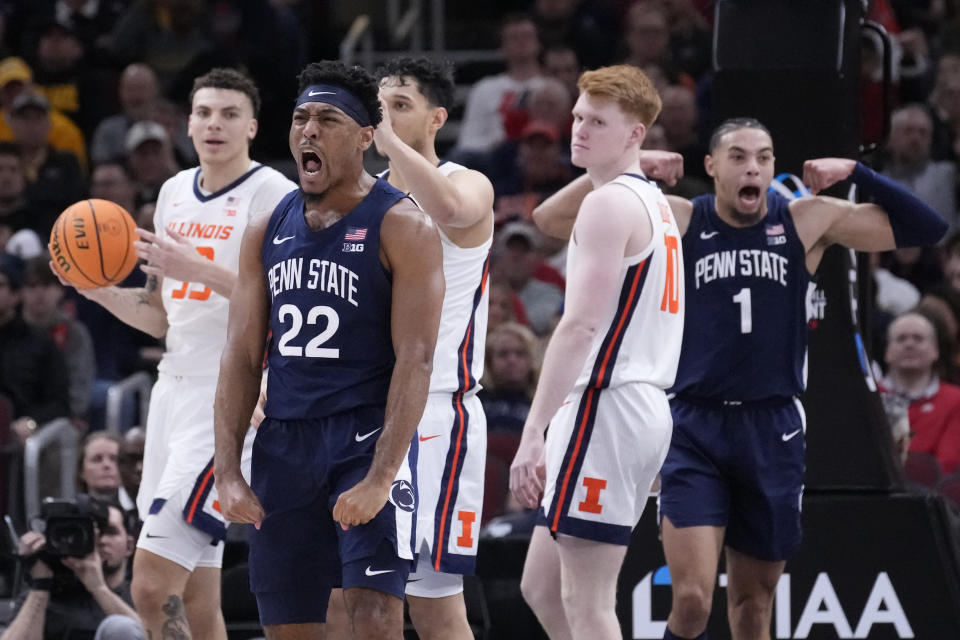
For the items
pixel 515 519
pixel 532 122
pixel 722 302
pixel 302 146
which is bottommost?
pixel 515 519

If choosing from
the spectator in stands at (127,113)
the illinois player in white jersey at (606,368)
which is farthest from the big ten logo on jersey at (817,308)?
the spectator in stands at (127,113)

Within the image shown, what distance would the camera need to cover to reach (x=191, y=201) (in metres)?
6.44

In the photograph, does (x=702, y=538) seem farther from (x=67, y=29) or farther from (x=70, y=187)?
(x=67, y=29)

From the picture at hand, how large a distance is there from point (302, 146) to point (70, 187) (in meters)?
7.88

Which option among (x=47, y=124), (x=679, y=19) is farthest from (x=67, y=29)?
(x=679, y=19)

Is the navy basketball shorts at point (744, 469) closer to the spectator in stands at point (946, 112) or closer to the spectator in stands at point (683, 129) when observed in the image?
the spectator in stands at point (683, 129)

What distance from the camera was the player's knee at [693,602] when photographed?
18.9 feet

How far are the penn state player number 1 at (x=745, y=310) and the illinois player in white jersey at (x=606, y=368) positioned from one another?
57 centimetres

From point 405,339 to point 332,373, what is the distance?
0.24 metres

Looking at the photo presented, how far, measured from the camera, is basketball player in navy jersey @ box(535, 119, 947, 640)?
19.9 feet

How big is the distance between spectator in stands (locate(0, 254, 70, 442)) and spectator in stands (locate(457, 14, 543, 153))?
378 centimetres

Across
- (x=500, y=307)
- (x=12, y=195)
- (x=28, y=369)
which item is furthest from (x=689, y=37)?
(x=28, y=369)

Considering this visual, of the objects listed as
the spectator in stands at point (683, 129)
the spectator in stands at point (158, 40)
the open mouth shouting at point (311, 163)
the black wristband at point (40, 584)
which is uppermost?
the spectator in stands at point (158, 40)

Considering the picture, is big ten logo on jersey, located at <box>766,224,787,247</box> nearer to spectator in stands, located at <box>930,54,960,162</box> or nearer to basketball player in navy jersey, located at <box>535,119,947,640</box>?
basketball player in navy jersey, located at <box>535,119,947,640</box>
